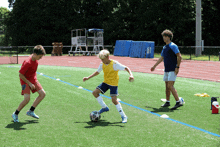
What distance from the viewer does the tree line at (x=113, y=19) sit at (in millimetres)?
42812

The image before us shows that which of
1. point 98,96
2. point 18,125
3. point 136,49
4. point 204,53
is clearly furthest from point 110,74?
point 136,49

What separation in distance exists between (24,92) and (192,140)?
3.46 meters

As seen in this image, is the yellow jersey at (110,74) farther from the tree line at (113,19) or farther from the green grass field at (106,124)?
the tree line at (113,19)

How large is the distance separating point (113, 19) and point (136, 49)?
1825cm

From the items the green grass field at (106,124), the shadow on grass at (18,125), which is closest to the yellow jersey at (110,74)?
the green grass field at (106,124)

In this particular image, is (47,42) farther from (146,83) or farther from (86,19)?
(146,83)

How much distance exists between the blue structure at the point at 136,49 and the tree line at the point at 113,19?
11.3 meters

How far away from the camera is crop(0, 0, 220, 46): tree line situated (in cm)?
4281

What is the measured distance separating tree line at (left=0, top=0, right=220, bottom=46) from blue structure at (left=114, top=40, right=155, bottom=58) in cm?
1133

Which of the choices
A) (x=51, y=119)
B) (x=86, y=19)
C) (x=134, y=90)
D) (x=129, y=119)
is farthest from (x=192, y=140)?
(x=86, y=19)

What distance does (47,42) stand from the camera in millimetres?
52688

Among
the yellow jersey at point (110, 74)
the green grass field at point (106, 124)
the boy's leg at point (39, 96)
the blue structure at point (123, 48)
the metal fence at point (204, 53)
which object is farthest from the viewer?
the blue structure at point (123, 48)

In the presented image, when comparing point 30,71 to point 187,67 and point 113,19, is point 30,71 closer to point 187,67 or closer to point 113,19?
point 187,67

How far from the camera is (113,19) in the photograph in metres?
48.3
